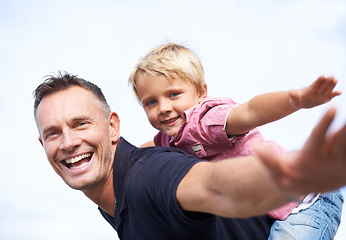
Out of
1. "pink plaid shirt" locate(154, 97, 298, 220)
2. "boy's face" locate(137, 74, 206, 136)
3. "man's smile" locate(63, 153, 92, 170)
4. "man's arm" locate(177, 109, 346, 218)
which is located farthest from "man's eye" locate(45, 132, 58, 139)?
"man's arm" locate(177, 109, 346, 218)

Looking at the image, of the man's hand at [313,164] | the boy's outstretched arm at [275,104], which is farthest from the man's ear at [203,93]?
the man's hand at [313,164]

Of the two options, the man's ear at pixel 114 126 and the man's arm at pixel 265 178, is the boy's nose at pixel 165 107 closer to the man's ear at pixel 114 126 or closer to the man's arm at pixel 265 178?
the man's ear at pixel 114 126

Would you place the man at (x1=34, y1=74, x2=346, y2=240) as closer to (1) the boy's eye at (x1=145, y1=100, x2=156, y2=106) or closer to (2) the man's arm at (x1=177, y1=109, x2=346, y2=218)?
(2) the man's arm at (x1=177, y1=109, x2=346, y2=218)

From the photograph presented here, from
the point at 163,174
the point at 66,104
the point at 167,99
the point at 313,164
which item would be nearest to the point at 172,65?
the point at 167,99

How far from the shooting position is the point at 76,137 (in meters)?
3.15

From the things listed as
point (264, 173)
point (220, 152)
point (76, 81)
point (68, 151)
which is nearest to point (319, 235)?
point (220, 152)

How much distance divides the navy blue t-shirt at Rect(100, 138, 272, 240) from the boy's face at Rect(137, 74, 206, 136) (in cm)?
52

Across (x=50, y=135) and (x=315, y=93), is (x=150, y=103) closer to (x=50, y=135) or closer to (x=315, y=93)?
(x=50, y=135)

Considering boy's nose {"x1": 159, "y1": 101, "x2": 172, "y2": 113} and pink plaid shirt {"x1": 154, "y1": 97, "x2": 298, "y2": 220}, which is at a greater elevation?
boy's nose {"x1": 159, "y1": 101, "x2": 172, "y2": 113}

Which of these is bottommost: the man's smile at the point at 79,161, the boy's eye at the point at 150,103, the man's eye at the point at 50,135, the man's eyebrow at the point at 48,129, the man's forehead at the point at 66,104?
the man's smile at the point at 79,161

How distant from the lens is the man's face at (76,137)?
10.3ft

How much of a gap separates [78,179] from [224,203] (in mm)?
1813

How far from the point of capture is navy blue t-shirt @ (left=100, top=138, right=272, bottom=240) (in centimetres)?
203

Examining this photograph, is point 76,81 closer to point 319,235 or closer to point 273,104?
point 273,104
